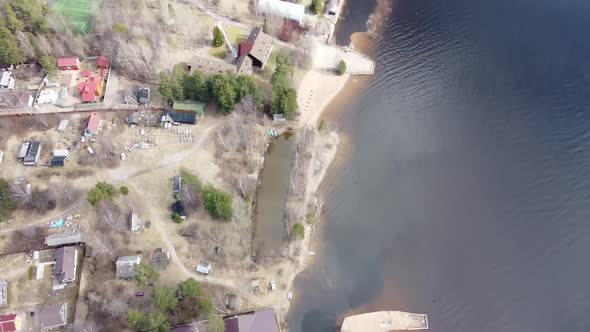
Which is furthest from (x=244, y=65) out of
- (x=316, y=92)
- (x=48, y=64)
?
(x=48, y=64)

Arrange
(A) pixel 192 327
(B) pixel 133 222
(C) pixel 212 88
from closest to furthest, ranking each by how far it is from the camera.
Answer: (A) pixel 192 327
(B) pixel 133 222
(C) pixel 212 88

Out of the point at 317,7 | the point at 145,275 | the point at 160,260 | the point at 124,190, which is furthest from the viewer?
the point at 317,7

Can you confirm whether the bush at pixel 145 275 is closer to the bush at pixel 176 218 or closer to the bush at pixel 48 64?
the bush at pixel 176 218

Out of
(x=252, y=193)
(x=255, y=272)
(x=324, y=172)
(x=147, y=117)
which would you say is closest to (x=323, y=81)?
A: (x=324, y=172)

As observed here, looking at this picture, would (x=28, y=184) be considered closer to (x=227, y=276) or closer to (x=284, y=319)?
(x=227, y=276)

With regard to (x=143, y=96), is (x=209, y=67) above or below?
above

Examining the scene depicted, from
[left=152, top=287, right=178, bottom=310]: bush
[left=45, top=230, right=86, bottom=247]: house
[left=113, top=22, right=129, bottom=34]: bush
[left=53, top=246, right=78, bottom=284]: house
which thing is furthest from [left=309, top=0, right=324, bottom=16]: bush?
[left=53, top=246, right=78, bottom=284]: house

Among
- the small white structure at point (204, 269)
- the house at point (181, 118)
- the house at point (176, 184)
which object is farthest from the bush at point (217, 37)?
the small white structure at point (204, 269)

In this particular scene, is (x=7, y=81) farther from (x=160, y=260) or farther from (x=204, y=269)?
(x=204, y=269)
